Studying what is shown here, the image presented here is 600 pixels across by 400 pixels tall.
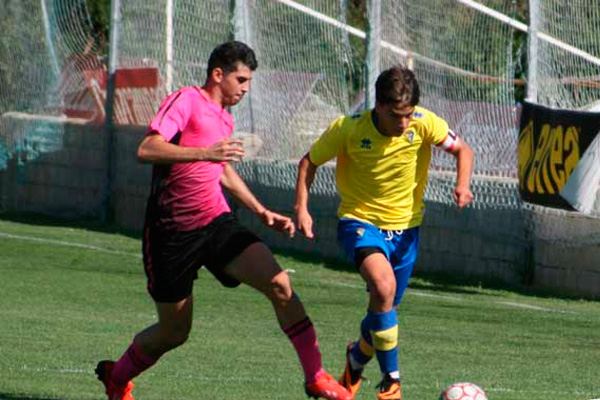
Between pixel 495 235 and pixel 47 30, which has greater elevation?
pixel 47 30

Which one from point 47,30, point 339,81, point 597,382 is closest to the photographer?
point 597,382

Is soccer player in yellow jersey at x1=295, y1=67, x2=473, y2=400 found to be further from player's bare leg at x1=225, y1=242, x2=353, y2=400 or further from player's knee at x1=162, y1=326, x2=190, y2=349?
player's knee at x1=162, y1=326, x2=190, y2=349

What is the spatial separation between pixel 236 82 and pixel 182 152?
26.4 inches

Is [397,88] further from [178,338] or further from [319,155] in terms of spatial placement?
[178,338]

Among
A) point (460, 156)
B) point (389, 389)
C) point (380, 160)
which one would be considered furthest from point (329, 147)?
point (389, 389)

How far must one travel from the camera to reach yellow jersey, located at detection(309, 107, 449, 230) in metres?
9.05

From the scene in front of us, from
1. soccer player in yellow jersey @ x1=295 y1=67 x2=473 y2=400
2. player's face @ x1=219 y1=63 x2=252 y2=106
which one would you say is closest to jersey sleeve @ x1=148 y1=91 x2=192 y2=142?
player's face @ x1=219 y1=63 x2=252 y2=106

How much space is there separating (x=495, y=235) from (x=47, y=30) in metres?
10.5

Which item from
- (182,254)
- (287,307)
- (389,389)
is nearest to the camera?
(182,254)

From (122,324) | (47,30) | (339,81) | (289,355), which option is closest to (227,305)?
(122,324)

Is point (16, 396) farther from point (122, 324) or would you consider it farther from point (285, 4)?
point (285, 4)

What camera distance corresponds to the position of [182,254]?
26.5 feet

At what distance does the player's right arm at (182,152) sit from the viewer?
7.63 metres

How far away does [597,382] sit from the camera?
9.74 metres
